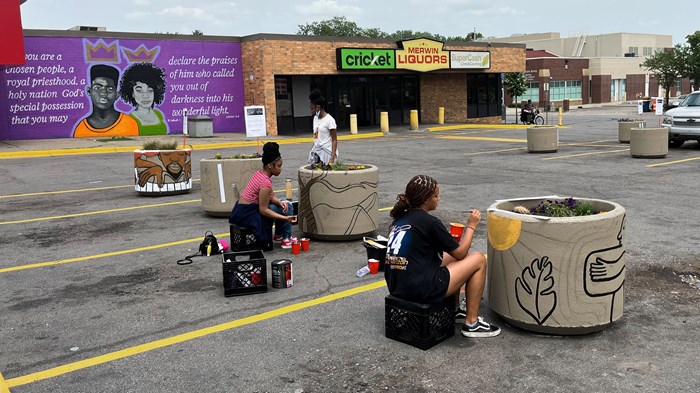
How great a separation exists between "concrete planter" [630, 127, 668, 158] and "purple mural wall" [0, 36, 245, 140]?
18.5m

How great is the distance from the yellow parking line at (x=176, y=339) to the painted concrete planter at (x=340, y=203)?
1.72 m

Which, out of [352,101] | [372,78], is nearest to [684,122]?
[352,101]

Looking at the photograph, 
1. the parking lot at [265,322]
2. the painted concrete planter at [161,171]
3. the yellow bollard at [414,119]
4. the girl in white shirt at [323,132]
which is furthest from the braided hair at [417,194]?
the yellow bollard at [414,119]

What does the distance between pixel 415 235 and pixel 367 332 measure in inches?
38.9

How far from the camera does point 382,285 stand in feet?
21.0

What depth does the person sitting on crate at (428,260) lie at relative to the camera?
475 centimetres

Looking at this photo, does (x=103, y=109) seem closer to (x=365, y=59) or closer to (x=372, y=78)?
(x=365, y=59)

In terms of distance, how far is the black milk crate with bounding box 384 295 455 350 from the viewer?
15.4 feet

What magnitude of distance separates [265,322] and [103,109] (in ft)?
75.9

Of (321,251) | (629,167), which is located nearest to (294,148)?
(629,167)

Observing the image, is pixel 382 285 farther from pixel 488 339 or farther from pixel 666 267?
pixel 666 267

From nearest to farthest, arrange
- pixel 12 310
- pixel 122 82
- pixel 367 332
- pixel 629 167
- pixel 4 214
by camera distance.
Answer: pixel 367 332, pixel 12 310, pixel 4 214, pixel 629 167, pixel 122 82

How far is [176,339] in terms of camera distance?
5.09 m

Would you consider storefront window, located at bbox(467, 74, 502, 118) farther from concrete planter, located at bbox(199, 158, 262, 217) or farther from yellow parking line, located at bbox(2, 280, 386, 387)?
yellow parking line, located at bbox(2, 280, 386, 387)
